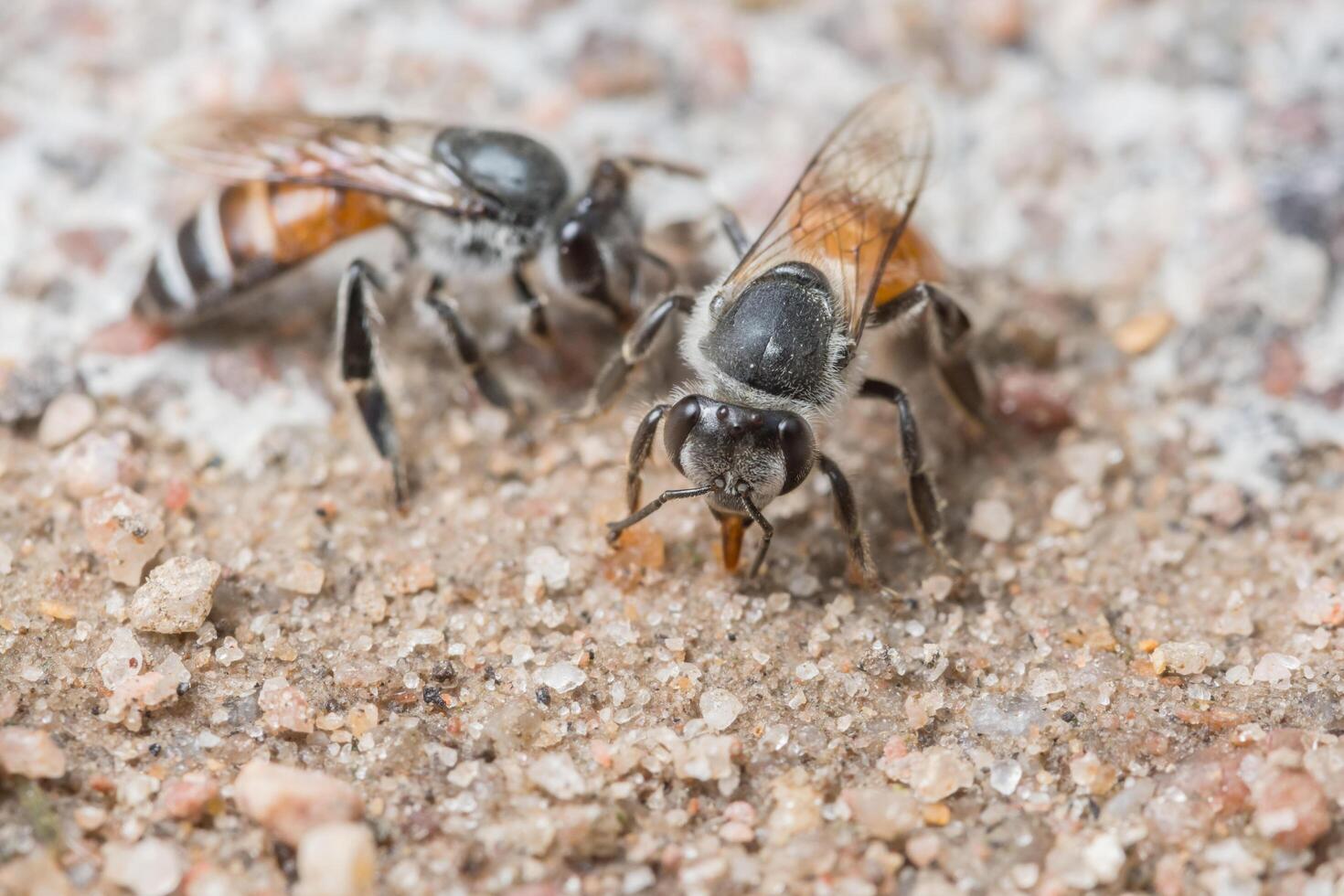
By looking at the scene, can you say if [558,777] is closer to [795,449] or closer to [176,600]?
[795,449]

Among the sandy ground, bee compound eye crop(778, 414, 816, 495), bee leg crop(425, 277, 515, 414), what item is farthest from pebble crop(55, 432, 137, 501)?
bee compound eye crop(778, 414, 816, 495)

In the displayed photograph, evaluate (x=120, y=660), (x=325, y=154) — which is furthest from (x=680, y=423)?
(x=325, y=154)

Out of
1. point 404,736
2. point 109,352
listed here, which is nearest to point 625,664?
point 404,736

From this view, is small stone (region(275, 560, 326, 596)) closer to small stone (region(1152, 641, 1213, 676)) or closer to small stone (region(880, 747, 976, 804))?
small stone (region(880, 747, 976, 804))

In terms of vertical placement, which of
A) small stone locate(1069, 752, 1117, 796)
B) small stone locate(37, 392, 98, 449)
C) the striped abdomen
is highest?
the striped abdomen

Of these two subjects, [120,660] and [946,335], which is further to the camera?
[946,335]
